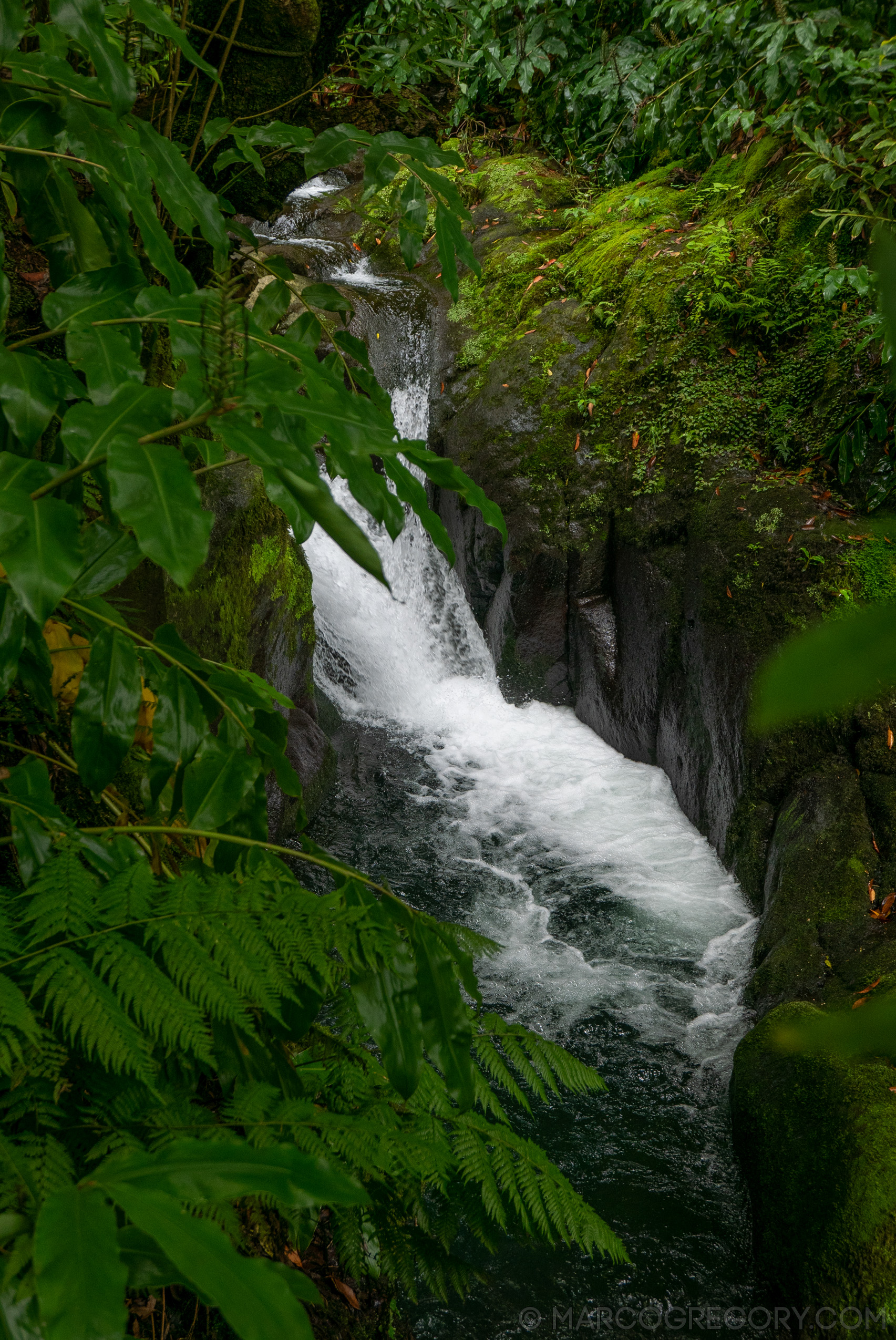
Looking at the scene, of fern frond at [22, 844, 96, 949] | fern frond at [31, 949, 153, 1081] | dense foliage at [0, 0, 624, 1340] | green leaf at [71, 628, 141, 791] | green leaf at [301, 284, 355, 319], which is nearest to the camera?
dense foliage at [0, 0, 624, 1340]

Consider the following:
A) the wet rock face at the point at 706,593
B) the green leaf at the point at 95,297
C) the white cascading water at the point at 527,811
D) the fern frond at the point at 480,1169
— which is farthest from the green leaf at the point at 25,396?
the white cascading water at the point at 527,811

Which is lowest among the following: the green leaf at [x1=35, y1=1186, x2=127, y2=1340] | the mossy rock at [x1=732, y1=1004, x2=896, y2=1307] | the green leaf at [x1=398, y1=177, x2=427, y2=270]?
the mossy rock at [x1=732, y1=1004, x2=896, y2=1307]

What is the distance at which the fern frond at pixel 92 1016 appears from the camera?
3.19 ft

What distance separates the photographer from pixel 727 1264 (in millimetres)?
2723

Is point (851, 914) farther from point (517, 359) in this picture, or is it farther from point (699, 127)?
point (699, 127)

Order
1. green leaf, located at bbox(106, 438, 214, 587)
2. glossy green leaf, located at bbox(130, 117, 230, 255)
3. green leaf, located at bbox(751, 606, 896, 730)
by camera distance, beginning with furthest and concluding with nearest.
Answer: glossy green leaf, located at bbox(130, 117, 230, 255), green leaf, located at bbox(106, 438, 214, 587), green leaf, located at bbox(751, 606, 896, 730)

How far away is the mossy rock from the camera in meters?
2.27

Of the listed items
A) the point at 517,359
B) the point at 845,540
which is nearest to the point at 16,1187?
the point at 845,540

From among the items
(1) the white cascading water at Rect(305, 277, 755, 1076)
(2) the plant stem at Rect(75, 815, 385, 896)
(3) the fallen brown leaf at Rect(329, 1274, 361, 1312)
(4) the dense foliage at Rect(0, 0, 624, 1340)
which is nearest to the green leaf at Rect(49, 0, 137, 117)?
(4) the dense foliage at Rect(0, 0, 624, 1340)

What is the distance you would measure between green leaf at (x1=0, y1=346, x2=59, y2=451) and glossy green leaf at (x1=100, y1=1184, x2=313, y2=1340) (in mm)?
835

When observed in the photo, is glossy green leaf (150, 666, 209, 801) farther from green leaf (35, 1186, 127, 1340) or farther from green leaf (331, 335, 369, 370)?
green leaf (331, 335, 369, 370)

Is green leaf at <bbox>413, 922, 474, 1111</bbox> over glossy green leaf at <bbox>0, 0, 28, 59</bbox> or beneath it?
beneath

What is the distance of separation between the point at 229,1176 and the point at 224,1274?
72 mm

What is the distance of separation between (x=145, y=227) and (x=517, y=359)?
586 centimetres
